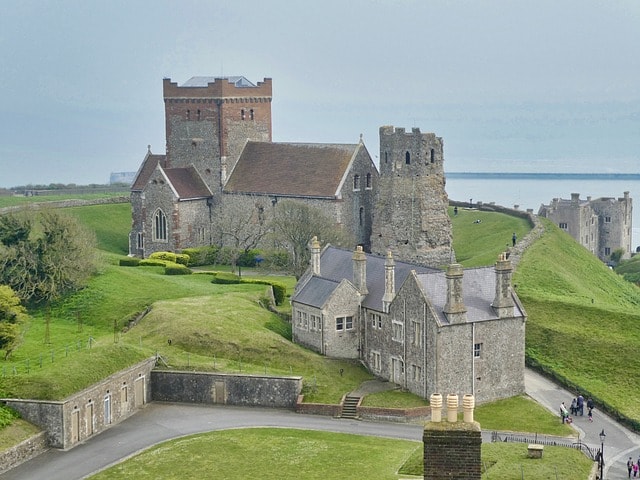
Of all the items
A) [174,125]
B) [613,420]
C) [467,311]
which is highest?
[174,125]

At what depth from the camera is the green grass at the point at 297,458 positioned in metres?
41.5

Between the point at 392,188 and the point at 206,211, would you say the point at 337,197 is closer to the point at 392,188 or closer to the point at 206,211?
the point at 392,188

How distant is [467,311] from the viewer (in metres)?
52.6

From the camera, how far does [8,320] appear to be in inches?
2126

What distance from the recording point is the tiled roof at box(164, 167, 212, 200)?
87625mm

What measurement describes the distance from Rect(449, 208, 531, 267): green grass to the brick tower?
1842cm

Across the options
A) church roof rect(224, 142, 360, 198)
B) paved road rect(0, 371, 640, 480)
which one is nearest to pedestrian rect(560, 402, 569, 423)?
paved road rect(0, 371, 640, 480)

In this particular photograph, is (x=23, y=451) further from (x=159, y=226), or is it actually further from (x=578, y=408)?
(x=159, y=226)

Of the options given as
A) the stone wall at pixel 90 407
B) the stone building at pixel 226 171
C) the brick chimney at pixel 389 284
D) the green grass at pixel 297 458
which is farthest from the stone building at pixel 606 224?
the green grass at pixel 297 458

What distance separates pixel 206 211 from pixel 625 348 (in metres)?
40.2

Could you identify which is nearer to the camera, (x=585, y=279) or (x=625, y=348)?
(x=625, y=348)

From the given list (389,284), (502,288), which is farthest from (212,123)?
(502,288)

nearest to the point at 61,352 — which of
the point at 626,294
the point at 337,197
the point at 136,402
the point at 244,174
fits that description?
the point at 136,402

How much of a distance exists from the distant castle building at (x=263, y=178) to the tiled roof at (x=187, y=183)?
0.09 m
